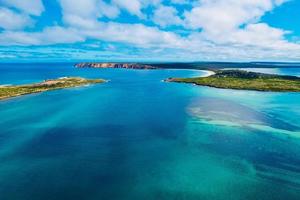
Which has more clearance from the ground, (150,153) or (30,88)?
(150,153)

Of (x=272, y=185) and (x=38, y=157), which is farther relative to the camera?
(x=38, y=157)

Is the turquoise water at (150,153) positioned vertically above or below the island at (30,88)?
above

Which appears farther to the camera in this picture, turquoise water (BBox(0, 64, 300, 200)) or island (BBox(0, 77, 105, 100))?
island (BBox(0, 77, 105, 100))

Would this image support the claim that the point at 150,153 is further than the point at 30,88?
No

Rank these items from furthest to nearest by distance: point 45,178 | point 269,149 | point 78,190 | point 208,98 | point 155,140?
point 208,98 < point 155,140 < point 269,149 < point 45,178 < point 78,190

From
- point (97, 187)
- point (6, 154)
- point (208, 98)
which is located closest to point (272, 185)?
point (97, 187)

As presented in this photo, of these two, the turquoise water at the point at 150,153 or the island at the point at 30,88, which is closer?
the turquoise water at the point at 150,153

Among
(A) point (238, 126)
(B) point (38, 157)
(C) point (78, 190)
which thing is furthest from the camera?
(A) point (238, 126)

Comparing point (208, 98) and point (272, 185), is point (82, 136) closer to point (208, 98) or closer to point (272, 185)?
point (272, 185)
